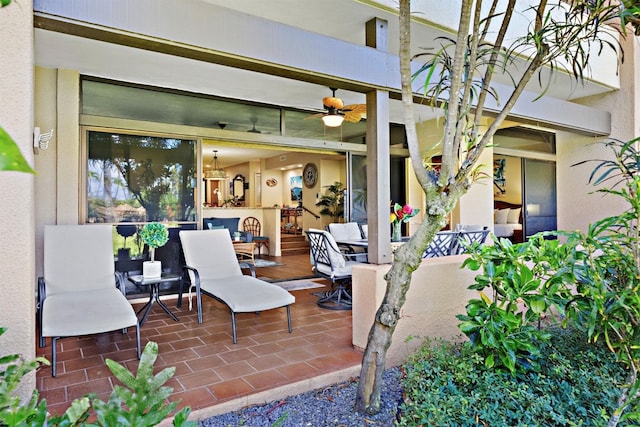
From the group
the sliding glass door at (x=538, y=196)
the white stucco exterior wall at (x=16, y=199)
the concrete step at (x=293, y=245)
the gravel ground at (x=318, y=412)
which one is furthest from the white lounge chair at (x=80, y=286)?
the sliding glass door at (x=538, y=196)

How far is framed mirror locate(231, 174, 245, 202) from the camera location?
548 inches

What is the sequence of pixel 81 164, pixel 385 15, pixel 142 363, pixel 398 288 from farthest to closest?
pixel 81 164 → pixel 385 15 → pixel 398 288 → pixel 142 363

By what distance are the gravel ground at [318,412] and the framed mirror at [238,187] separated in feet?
38.8

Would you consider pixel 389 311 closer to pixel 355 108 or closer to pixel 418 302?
pixel 418 302

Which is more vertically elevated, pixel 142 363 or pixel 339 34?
pixel 339 34

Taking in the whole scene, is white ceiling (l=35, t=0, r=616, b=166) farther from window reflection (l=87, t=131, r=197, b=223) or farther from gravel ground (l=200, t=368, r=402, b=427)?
gravel ground (l=200, t=368, r=402, b=427)

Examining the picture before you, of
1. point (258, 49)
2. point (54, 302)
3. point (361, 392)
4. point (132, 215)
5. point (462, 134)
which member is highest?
point (258, 49)

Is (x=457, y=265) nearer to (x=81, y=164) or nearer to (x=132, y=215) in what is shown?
(x=132, y=215)

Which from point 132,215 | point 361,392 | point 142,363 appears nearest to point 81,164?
point 132,215

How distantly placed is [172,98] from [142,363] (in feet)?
15.4

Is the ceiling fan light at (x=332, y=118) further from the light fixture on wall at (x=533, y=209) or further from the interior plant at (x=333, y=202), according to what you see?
the interior plant at (x=333, y=202)

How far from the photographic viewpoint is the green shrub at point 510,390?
193 cm

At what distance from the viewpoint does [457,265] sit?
3209 millimetres

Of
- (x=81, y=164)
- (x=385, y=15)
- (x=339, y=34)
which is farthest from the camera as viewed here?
(x=81, y=164)
